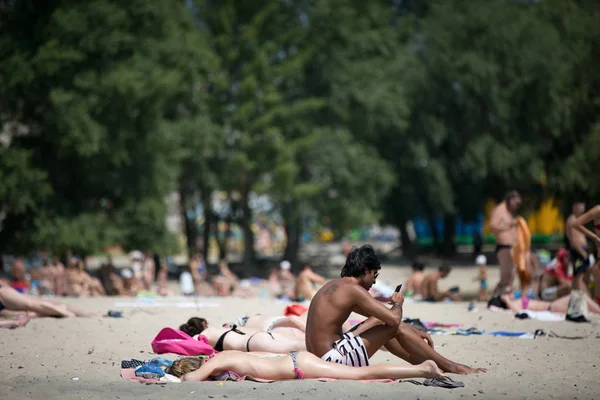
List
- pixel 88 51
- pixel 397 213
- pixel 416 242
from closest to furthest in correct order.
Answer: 1. pixel 88 51
2. pixel 397 213
3. pixel 416 242

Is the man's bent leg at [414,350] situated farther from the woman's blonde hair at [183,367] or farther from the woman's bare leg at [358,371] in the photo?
the woman's blonde hair at [183,367]

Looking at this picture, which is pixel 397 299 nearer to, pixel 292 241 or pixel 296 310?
pixel 296 310

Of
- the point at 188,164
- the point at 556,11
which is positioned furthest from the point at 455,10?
the point at 188,164

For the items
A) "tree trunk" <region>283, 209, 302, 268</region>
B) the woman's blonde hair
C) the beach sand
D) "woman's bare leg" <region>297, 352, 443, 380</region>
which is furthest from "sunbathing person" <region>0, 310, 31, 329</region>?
"tree trunk" <region>283, 209, 302, 268</region>

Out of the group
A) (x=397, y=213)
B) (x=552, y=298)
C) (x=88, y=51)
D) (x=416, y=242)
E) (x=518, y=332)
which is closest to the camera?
(x=518, y=332)

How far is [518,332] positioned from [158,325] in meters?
4.75

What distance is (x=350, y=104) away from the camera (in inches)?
1289

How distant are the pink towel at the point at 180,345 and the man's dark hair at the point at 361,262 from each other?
222cm

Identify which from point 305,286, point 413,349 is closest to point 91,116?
point 305,286

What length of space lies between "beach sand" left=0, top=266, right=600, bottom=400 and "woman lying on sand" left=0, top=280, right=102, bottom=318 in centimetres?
23

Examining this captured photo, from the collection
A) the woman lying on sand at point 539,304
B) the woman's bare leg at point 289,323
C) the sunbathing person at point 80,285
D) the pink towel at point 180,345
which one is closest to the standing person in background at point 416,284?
the woman lying on sand at point 539,304

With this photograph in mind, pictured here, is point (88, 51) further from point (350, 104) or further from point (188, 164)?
point (350, 104)

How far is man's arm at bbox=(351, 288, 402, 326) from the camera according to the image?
686 cm

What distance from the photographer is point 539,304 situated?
41.1 feet
